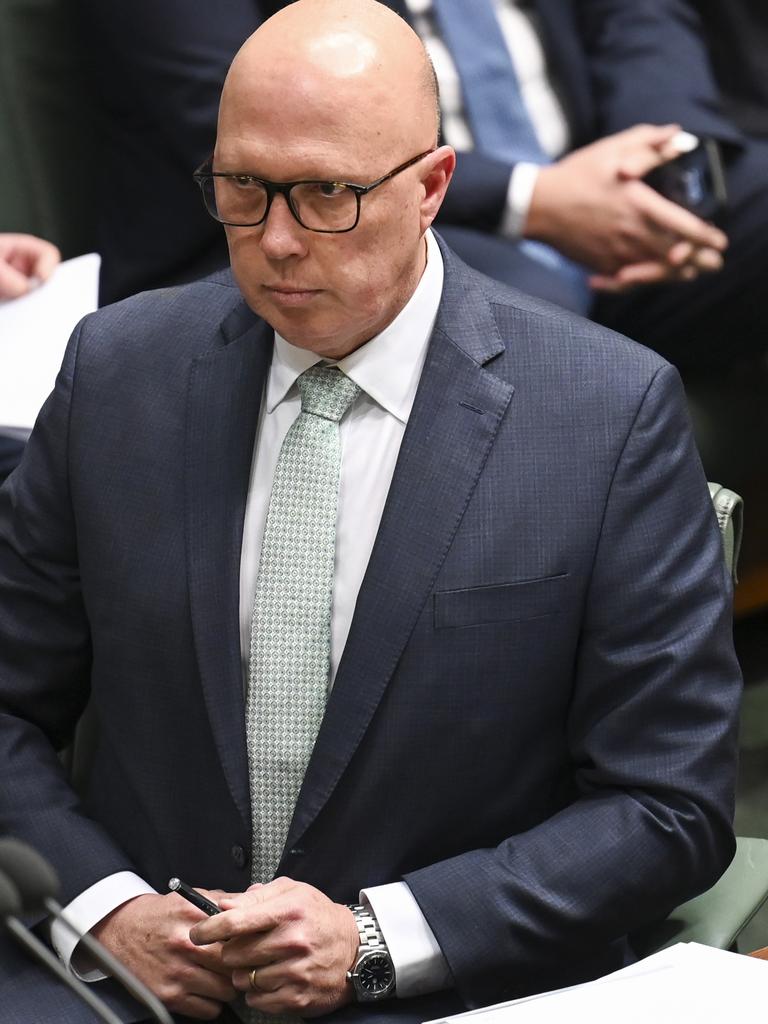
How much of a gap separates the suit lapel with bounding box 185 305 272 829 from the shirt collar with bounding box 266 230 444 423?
5 centimetres

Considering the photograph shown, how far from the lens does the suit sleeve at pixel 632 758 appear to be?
1101 mm

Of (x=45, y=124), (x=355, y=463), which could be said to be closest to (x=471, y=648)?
(x=355, y=463)

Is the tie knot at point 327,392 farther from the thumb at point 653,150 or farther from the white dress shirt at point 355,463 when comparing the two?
the thumb at point 653,150

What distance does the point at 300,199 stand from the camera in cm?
105

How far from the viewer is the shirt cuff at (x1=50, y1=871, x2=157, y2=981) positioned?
3.80ft

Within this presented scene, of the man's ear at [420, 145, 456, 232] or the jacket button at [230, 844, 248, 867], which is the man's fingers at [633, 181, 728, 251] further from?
the jacket button at [230, 844, 248, 867]

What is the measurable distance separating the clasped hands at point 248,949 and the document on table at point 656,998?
6.3 inches

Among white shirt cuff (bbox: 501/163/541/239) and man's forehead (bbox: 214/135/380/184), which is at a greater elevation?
man's forehead (bbox: 214/135/380/184)

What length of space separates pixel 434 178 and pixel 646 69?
901mm

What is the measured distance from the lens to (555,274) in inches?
69.5

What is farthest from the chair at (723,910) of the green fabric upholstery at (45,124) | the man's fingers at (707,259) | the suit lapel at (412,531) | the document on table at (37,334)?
the green fabric upholstery at (45,124)

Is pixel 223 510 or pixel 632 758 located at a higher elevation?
pixel 223 510

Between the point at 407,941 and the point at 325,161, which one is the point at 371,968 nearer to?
the point at 407,941

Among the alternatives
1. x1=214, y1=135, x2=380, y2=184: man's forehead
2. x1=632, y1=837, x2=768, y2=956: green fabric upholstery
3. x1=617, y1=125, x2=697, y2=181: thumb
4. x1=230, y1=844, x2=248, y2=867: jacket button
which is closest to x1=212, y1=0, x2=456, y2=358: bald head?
x1=214, y1=135, x2=380, y2=184: man's forehead
